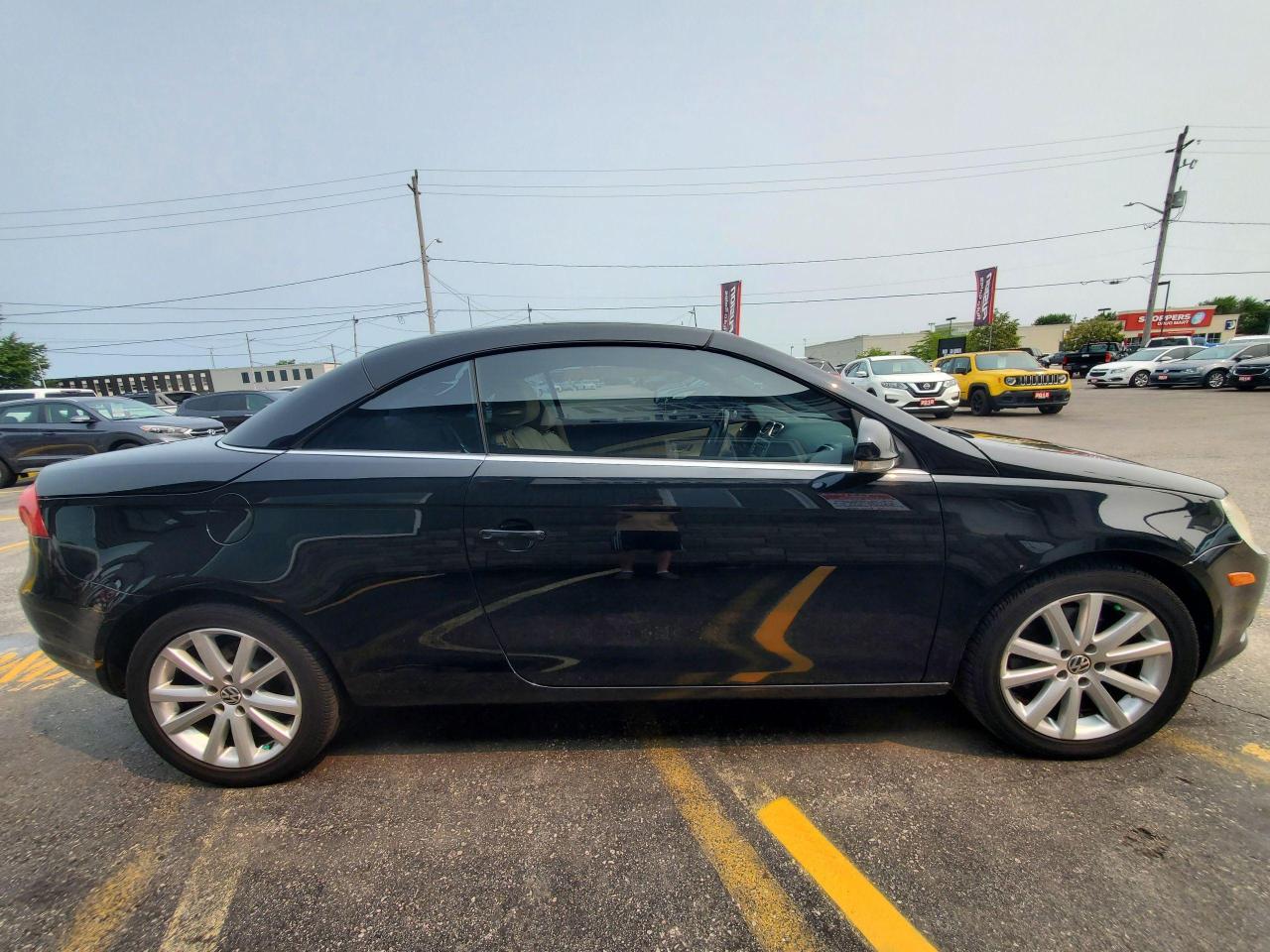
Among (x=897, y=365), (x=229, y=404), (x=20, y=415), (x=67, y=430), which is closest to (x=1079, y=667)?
(x=67, y=430)

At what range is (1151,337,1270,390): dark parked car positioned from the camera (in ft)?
63.5

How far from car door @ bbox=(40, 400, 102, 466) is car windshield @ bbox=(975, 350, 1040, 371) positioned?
1854 cm

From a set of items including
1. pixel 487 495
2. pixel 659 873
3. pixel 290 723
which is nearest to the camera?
pixel 659 873

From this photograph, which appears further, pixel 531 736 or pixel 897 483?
pixel 531 736

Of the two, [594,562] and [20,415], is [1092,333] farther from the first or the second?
[20,415]

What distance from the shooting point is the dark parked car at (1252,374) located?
688 inches

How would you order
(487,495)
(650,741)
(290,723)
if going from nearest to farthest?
(487,495) < (290,723) < (650,741)

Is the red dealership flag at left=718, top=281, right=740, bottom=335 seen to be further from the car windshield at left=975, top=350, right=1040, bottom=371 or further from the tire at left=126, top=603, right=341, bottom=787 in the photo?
the tire at left=126, top=603, right=341, bottom=787

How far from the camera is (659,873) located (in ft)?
5.42

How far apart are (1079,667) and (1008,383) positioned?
14.4 meters

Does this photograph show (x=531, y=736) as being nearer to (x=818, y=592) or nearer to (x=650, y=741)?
(x=650, y=741)

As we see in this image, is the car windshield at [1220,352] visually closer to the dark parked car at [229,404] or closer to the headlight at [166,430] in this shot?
the dark parked car at [229,404]

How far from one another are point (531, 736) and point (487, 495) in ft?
3.46

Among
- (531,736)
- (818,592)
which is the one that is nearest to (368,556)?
(531,736)
